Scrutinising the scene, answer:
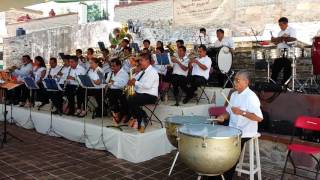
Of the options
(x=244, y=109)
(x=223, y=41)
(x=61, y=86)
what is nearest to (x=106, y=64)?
(x=61, y=86)

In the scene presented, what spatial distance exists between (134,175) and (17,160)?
2.12 meters

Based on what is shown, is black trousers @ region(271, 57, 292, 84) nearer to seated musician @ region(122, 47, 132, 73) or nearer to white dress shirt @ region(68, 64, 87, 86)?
seated musician @ region(122, 47, 132, 73)

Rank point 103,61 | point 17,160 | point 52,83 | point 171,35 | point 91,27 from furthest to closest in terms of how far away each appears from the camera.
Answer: point 91,27 → point 171,35 → point 103,61 → point 52,83 → point 17,160

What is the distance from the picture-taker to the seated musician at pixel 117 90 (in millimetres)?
6865

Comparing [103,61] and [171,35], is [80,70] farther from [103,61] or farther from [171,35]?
[171,35]

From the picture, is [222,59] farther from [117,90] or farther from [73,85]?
[73,85]

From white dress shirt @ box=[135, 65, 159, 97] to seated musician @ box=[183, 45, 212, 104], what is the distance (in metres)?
1.53

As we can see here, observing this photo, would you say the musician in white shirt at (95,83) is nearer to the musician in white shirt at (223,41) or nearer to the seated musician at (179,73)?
the seated musician at (179,73)

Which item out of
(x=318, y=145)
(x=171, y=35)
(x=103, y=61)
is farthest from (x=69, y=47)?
(x=318, y=145)

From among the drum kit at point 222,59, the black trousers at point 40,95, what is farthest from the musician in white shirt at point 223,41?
the black trousers at point 40,95

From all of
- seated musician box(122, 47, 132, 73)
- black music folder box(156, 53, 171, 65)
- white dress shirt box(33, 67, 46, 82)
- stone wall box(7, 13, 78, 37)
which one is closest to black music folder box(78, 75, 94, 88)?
seated musician box(122, 47, 132, 73)

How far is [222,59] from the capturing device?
789 centimetres

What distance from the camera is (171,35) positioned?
11562mm

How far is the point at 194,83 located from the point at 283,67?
2.06 metres
